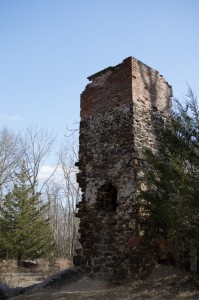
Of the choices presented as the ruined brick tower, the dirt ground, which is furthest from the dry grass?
the ruined brick tower

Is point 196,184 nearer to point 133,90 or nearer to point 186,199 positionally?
point 186,199

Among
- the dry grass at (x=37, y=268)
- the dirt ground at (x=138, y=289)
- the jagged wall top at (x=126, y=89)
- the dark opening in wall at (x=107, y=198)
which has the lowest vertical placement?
the dry grass at (x=37, y=268)

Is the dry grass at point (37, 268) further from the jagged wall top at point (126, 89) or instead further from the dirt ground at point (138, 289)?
the jagged wall top at point (126, 89)

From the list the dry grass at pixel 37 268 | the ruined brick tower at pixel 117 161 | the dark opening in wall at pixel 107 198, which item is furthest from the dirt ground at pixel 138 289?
the dry grass at pixel 37 268

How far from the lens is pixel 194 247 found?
7957mm

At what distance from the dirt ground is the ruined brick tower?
478 mm

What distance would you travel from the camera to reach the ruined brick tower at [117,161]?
8.47 meters

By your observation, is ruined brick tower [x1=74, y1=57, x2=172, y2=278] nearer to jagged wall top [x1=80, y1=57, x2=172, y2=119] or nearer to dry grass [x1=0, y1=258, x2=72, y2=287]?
jagged wall top [x1=80, y1=57, x2=172, y2=119]

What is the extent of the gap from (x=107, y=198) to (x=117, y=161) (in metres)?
1.17

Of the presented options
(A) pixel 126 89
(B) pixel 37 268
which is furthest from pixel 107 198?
(B) pixel 37 268

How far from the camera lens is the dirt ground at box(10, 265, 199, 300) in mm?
6727

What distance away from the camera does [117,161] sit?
9.20 metres

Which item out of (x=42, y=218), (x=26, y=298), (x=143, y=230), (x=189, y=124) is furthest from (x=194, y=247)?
(x=42, y=218)

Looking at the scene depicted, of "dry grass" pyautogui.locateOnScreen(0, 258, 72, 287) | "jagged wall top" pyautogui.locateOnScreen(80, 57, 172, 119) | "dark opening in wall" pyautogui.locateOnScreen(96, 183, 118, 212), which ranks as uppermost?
"jagged wall top" pyautogui.locateOnScreen(80, 57, 172, 119)
